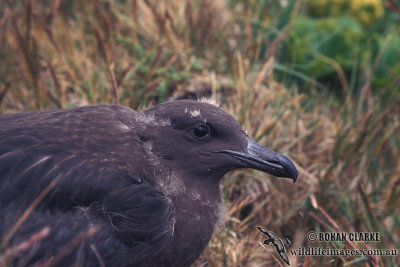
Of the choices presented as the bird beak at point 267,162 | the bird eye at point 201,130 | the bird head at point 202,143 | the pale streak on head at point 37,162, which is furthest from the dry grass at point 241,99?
the pale streak on head at point 37,162

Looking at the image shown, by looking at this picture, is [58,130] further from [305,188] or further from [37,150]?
[305,188]

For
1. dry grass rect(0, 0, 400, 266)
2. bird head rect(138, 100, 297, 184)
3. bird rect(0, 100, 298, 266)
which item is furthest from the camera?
dry grass rect(0, 0, 400, 266)

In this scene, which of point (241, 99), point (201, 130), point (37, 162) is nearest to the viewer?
point (37, 162)

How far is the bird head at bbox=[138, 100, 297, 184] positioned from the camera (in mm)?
2658

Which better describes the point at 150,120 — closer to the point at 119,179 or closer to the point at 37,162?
the point at 119,179

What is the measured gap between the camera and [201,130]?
268cm

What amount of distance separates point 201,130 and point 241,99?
56.2 inches

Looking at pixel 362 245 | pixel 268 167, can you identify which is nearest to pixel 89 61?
pixel 268 167

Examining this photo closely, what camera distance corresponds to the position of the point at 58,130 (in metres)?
2.57

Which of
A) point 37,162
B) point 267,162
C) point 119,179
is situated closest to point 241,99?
point 267,162

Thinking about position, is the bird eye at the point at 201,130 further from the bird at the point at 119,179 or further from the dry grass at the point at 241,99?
the dry grass at the point at 241,99

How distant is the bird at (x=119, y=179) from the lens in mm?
2391

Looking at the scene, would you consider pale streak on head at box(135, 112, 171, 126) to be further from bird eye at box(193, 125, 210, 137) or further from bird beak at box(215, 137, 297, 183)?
bird beak at box(215, 137, 297, 183)

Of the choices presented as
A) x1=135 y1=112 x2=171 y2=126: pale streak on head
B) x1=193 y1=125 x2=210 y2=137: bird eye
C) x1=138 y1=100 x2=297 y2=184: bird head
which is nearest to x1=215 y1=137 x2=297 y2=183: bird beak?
x1=138 y1=100 x2=297 y2=184: bird head
